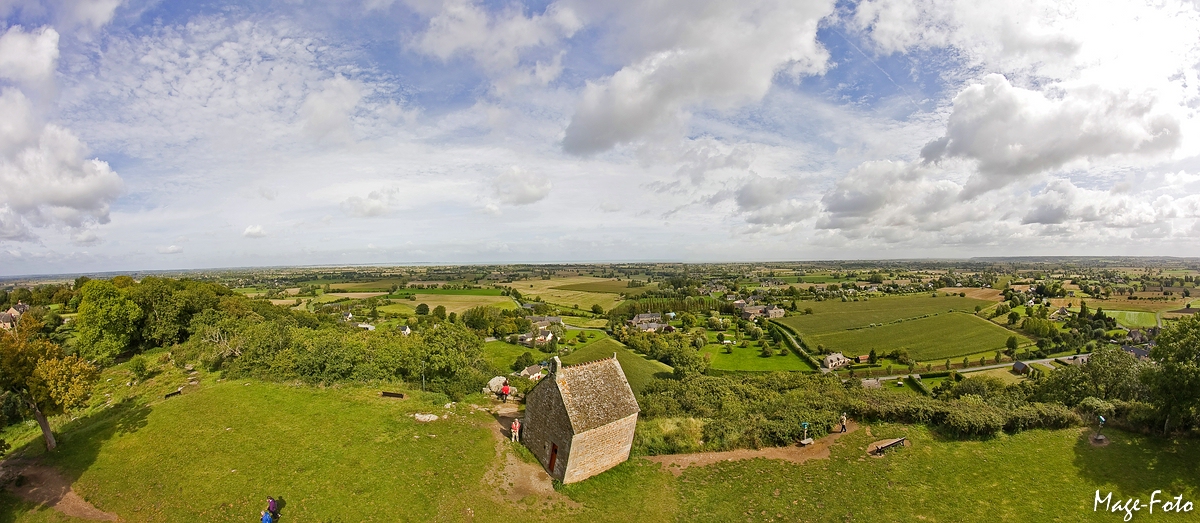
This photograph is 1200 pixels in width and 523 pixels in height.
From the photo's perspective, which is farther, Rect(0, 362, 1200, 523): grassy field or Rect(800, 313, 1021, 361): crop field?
Rect(800, 313, 1021, 361): crop field

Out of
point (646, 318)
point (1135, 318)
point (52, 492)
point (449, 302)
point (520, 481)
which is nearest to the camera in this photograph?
point (52, 492)

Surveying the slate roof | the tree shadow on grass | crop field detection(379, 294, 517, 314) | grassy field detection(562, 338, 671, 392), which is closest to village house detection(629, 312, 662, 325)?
grassy field detection(562, 338, 671, 392)

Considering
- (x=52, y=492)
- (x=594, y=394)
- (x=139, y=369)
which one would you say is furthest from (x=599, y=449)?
(x=139, y=369)

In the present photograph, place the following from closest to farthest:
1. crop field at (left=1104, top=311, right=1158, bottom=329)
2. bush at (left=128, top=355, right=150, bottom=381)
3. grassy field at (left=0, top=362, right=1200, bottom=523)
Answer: grassy field at (left=0, top=362, right=1200, bottom=523)
bush at (left=128, top=355, right=150, bottom=381)
crop field at (left=1104, top=311, right=1158, bottom=329)

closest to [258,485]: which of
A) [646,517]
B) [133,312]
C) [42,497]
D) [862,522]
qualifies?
[42,497]

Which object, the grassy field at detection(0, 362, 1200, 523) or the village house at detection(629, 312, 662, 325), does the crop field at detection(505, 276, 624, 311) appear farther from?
the grassy field at detection(0, 362, 1200, 523)

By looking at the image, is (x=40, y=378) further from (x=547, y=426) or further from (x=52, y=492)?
(x=547, y=426)
